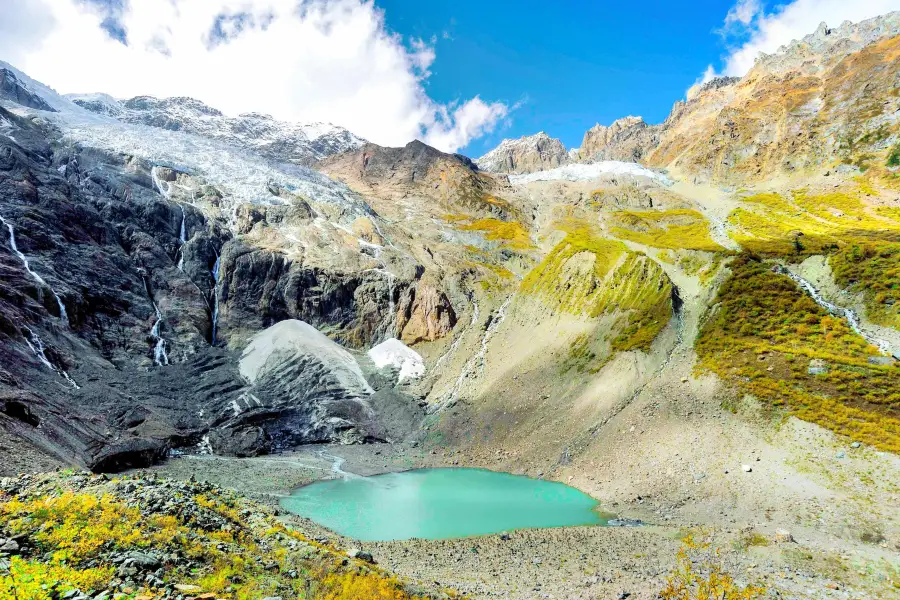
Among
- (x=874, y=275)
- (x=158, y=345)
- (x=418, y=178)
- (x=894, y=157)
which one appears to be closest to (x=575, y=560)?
(x=874, y=275)

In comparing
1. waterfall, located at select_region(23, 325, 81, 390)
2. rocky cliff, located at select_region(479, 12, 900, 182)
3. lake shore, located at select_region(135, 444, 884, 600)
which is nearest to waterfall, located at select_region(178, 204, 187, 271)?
waterfall, located at select_region(23, 325, 81, 390)

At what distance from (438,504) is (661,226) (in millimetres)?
101254

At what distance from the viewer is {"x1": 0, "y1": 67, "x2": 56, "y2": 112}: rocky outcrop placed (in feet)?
423

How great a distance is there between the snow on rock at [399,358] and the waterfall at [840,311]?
49.5 m

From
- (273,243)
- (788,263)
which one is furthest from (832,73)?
(273,243)

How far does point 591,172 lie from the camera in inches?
7333

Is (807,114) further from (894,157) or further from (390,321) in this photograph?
(390,321)

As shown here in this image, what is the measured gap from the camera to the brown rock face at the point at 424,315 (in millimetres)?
79875

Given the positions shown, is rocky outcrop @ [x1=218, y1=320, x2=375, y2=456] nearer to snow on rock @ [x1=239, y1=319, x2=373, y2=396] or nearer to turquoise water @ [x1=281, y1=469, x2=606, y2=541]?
snow on rock @ [x1=239, y1=319, x2=373, y2=396]

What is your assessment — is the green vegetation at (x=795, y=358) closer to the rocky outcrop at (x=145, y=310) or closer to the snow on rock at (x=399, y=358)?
the rocky outcrop at (x=145, y=310)

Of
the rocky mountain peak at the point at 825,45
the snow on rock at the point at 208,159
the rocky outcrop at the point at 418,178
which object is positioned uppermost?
the rocky mountain peak at the point at 825,45

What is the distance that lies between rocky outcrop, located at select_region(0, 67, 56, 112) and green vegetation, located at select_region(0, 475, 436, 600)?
6570 inches

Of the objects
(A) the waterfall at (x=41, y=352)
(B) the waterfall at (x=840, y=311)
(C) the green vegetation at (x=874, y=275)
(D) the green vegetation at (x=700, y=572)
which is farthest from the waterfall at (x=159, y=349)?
(C) the green vegetation at (x=874, y=275)

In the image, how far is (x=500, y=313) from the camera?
79.1 m
